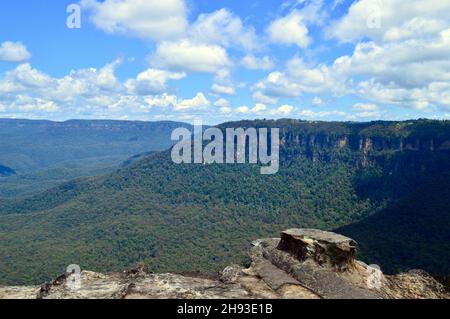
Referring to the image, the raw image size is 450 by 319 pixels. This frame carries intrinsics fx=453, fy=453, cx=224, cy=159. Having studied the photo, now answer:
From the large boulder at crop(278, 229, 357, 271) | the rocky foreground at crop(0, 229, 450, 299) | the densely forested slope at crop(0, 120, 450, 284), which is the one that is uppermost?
the large boulder at crop(278, 229, 357, 271)

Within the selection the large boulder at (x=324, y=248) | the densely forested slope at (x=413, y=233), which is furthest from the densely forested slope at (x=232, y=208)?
the large boulder at (x=324, y=248)

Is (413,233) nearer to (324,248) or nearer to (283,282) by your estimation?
(324,248)

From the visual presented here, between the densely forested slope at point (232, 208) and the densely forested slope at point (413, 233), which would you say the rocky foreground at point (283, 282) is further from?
the densely forested slope at point (232, 208)

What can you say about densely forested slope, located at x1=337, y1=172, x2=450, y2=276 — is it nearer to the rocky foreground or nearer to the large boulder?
the rocky foreground

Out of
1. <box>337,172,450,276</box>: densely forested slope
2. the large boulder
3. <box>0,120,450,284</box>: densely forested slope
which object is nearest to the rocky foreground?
the large boulder

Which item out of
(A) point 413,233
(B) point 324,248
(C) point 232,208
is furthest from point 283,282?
(C) point 232,208

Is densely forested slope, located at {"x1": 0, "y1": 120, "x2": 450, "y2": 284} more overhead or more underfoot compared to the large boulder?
more underfoot
